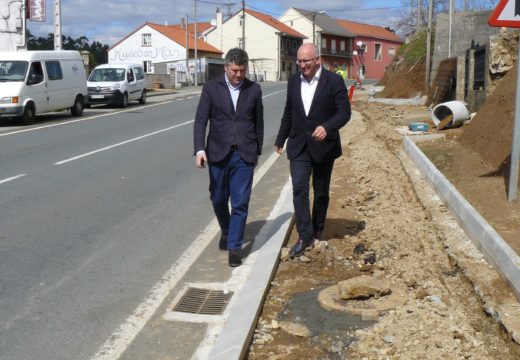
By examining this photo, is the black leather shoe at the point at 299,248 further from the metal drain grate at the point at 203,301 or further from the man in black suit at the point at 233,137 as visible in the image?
the metal drain grate at the point at 203,301

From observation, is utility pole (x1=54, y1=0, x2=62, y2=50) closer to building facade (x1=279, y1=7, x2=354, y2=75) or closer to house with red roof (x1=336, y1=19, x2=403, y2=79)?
building facade (x1=279, y1=7, x2=354, y2=75)

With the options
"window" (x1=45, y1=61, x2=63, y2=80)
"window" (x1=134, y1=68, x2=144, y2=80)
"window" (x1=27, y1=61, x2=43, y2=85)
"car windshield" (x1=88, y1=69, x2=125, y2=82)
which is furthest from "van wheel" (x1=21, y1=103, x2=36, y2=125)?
"window" (x1=134, y1=68, x2=144, y2=80)

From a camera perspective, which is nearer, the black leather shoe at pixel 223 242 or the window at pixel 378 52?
the black leather shoe at pixel 223 242

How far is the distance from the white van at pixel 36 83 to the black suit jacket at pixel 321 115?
612 inches

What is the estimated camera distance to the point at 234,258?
558cm

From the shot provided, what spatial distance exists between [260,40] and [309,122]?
8370 centimetres

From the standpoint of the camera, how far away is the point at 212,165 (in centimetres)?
563

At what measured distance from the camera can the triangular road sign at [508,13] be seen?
6578mm

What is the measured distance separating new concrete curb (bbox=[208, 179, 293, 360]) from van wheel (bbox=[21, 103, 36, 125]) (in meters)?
14.4

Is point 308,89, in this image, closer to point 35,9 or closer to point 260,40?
point 35,9

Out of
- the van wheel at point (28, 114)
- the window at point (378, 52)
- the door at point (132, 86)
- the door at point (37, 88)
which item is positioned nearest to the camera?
the van wheel at point (28, 114)

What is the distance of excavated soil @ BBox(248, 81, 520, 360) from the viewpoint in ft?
12.8

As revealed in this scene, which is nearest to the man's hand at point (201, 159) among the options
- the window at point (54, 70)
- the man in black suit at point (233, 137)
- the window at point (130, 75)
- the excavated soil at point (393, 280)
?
the man in black suit at point (233, 137)

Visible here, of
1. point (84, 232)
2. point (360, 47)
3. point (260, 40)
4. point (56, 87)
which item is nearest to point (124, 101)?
point (56, 87)
